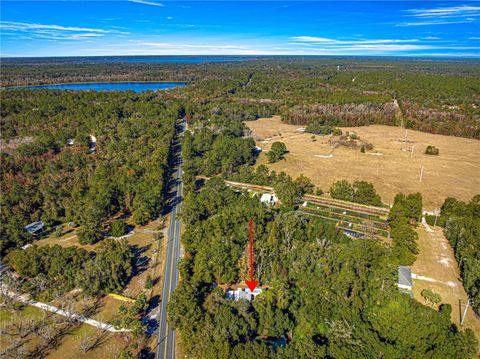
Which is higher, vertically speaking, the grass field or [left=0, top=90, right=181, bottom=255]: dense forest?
[left=0, top=90, right=181, bottom=255]: dense forest

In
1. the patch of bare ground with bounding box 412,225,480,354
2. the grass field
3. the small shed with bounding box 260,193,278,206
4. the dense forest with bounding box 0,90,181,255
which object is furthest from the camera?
the small shed with bounding box 260,193,278,206

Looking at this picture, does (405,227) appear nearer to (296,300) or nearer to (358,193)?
(358,193)

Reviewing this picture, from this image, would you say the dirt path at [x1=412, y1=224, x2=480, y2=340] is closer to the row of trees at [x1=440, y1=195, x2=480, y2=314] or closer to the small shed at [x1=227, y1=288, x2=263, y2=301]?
the row of trees at [x1=440, y1=195, x2=480, y2=314]

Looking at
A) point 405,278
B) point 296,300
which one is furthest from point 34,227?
point 405,278

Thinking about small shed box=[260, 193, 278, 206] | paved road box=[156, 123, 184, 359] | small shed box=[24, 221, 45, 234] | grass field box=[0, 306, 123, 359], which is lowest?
grass field box=[0, 306, 123, 359]

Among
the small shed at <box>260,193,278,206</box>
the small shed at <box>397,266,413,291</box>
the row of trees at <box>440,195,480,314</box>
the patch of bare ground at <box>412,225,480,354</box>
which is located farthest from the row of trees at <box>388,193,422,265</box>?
the small shed at <box>260,193,278,206</box>

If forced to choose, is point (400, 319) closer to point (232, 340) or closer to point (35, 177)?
point (232, 340)

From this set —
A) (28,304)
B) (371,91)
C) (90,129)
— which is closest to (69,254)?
(28,304)
